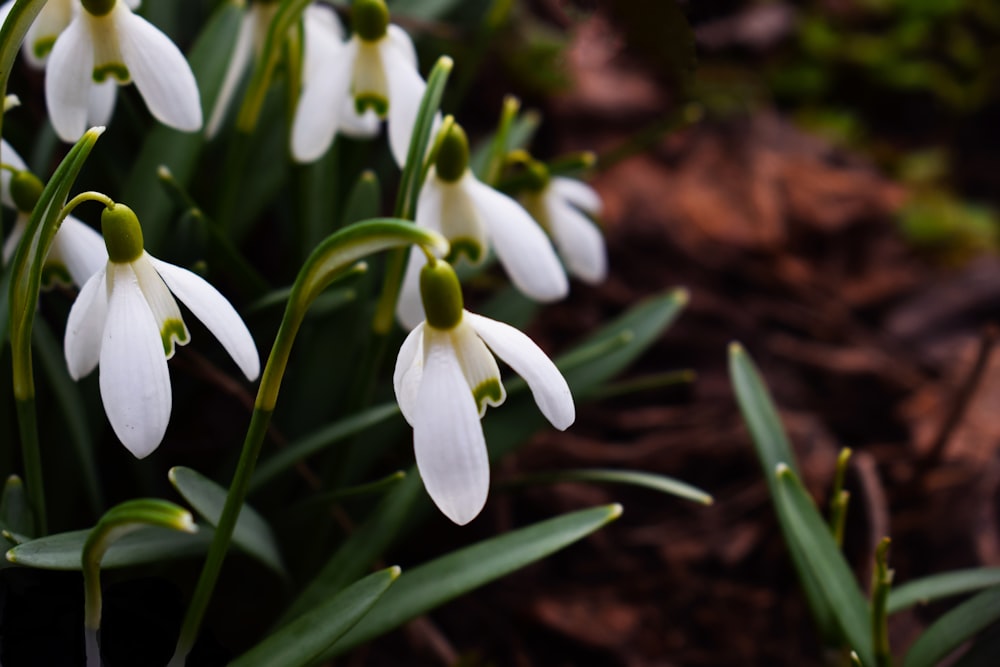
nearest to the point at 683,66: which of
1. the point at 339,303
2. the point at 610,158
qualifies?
the point at 610,158

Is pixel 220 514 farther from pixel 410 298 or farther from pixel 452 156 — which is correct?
pixel 452 156

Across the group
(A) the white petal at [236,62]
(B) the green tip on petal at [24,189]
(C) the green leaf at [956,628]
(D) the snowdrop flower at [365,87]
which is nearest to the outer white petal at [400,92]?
(D) the snowdrop flower at [365,87]

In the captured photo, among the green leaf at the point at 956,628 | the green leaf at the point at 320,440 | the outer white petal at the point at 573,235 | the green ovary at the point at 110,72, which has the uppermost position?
the green ovary at the point at 110,72

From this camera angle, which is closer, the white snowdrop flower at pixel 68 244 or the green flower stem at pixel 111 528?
the green flower stem at pixel 111 528

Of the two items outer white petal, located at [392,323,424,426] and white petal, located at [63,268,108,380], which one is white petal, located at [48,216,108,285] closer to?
white petal, located at [63,268,108,380]

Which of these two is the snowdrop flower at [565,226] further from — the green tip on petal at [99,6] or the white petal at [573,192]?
the green tip on petal at [99,6]

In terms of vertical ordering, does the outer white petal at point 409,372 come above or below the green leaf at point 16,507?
above

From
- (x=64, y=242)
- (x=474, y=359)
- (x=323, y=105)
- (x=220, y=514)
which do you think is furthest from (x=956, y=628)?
(x=64, y=242)

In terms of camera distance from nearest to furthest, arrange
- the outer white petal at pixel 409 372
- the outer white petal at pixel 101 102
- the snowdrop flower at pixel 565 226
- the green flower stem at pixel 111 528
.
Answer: the green flower stem at pixel 111 528, the outer white petal at pixel 409 372, the outer white petal at pixel 101 102, the snowdrop flower at pixel 565 226
